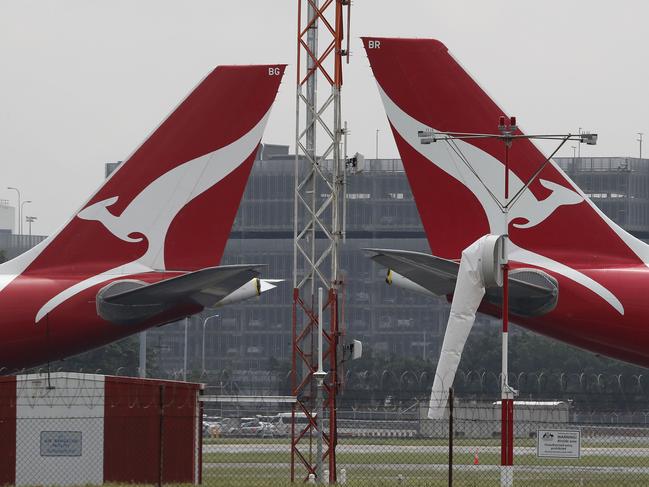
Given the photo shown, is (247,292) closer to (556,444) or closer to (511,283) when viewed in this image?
(511,283)

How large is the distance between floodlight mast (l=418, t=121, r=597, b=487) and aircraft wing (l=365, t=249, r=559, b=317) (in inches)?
55.0

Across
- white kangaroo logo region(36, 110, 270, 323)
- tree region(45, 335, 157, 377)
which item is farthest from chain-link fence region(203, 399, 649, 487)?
tree region(45, 335, 157, 377)

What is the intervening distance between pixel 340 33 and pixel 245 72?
279 cm

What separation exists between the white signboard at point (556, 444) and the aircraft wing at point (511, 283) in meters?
3.68

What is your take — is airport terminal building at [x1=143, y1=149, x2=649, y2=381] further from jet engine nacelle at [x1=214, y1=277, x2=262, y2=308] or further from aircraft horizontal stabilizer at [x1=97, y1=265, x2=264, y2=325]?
aircraft horizontal stabilizer at [x1=97, y1=265, x2=264, y2=325]

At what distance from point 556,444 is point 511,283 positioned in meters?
4.04

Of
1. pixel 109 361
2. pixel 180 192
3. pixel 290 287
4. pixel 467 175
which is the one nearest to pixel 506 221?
pixel 467 175

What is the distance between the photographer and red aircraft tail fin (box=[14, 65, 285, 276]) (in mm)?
39062

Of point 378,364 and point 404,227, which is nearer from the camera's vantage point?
point 378,364

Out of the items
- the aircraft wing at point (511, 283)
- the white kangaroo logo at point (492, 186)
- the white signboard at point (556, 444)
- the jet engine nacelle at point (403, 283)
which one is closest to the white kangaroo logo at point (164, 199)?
the white kangaroo logo at point (492, 186)

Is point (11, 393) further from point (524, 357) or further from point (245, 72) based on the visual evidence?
point (524, 357)

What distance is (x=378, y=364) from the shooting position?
128875 mm

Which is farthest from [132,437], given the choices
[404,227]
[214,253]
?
[404,227]

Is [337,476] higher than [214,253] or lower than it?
lower
